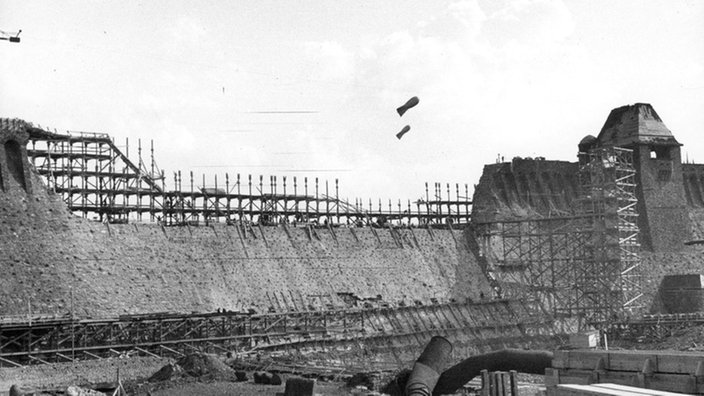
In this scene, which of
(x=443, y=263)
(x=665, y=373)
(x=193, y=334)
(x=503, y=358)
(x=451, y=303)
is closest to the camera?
(x=665, y=373)

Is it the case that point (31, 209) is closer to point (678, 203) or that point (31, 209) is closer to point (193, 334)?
point (193, 334)

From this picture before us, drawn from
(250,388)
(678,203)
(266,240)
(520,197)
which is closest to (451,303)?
(266,240)

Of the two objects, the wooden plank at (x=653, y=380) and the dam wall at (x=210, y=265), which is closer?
the wooden plank at (x=653, y=380)

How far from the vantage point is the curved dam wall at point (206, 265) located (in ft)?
157

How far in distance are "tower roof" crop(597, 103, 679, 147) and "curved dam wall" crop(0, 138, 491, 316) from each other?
15132 millimetres

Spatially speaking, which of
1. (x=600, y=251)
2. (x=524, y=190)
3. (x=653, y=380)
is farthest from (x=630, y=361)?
(x=524, y=190)

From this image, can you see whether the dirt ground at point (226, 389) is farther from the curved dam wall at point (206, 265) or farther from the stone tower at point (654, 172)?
the stone tower at point (654, 172)

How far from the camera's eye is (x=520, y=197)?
254 feet

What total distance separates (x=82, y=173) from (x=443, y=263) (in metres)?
26.3

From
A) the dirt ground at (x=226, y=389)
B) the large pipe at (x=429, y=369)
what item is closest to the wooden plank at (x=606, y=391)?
the large pipe at (x=429, y=369)

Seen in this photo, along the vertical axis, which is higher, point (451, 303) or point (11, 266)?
point (11, 266)

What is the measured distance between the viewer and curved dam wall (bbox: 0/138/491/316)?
47.9 m

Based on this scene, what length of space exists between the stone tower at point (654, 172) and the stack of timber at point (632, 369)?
51100mm

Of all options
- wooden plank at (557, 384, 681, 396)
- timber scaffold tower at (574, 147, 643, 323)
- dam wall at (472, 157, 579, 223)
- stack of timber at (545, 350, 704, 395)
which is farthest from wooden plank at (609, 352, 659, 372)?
dam wall at (472, 157, 579, 223)
